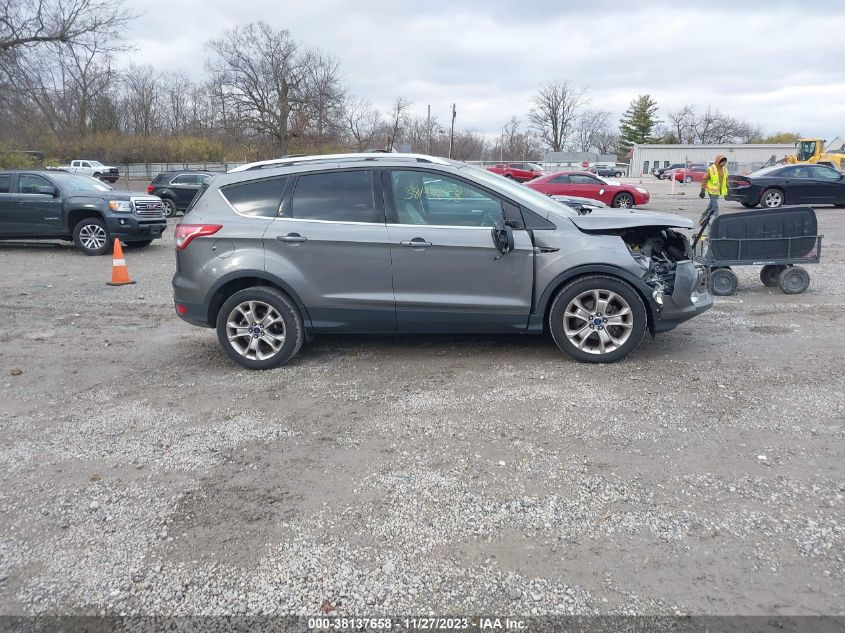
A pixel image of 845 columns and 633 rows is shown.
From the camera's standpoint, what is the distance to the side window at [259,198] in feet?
19.1

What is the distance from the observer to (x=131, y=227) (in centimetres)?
1363

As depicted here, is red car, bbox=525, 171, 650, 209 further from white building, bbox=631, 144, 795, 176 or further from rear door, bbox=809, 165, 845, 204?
white building, bbox=631, 144, 795, 176

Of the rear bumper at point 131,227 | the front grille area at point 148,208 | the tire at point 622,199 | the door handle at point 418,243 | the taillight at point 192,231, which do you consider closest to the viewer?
the door handle at point 418,243

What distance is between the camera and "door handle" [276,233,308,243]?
18.6ft

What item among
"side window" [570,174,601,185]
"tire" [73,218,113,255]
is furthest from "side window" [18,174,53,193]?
"side window" [570,174,601,185]

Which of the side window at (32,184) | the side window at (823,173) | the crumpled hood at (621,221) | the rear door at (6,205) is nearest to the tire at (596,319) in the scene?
the crumpled hood at (621,221)

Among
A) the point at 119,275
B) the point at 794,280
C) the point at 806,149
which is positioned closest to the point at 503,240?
the point at 794,280

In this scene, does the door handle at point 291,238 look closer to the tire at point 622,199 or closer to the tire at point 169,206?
the tire at point 622,199

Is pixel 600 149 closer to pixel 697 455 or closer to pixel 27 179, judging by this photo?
pixel 27 179

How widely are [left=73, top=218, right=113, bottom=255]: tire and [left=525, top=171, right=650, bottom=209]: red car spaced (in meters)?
13.6

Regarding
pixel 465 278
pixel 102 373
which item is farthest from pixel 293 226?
pixel 102 373

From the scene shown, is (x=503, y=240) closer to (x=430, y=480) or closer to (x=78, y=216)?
(x=430, y=480)

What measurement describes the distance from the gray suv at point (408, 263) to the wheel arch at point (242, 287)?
1 cm

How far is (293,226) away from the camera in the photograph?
5.73 m
